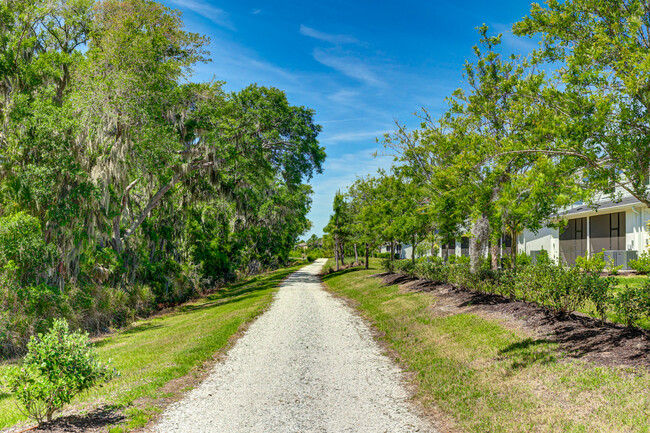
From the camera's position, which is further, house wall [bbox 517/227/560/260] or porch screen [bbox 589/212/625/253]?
house wall [bbox 517/227/560/260]

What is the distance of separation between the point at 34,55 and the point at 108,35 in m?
3.04

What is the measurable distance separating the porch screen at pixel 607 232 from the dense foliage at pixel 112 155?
17.2 meters

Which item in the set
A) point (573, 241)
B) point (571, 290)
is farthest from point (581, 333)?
point (573, 241)

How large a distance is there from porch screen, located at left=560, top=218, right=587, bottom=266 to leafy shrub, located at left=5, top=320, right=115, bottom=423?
2784cm

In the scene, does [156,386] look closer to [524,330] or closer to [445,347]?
[445,347]

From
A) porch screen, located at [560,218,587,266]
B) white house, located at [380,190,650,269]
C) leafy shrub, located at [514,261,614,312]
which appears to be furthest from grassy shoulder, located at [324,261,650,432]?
porch screen, located at [560,218,587,266]

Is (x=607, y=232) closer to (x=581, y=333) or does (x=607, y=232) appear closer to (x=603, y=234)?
(x=603, y=234)

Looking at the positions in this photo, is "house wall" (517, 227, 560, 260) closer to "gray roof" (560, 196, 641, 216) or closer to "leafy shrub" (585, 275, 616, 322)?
"gray roof" (560, 196, 641, 216)

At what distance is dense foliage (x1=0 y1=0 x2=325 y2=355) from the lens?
14.7 m

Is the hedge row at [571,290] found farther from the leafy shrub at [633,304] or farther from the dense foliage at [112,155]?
the dense foliage at [112,155]

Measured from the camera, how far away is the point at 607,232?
25.5m

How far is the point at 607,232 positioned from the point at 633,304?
20.7 m

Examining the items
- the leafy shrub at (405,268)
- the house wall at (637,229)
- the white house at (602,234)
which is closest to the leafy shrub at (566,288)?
the white house at (602,234)

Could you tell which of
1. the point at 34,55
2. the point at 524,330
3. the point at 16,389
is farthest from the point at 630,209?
the point at 34,55
